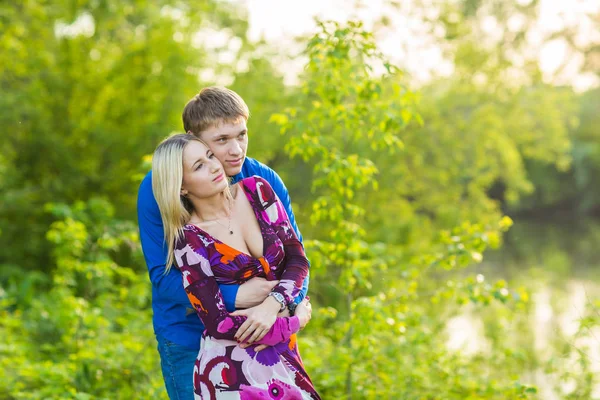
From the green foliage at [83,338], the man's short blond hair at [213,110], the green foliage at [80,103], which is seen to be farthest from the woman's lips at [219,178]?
the green foliage at [80,103]

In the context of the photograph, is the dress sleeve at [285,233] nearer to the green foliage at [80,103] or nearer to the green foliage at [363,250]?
the green foliage at [363,250]

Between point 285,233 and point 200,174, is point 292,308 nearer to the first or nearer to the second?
point 285,233

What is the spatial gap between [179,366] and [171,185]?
0.80 m

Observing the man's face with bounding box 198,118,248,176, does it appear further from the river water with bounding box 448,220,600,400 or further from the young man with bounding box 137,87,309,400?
the river water with bounding box 448,220,600,400

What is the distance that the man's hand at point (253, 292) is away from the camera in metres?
2.47

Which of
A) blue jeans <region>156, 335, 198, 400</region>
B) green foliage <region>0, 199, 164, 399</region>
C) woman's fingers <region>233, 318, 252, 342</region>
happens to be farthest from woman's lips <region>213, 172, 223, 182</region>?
green foliage <region>0, 199, 164, 399</region>

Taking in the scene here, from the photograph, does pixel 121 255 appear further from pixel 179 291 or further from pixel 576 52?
pixel 576 52

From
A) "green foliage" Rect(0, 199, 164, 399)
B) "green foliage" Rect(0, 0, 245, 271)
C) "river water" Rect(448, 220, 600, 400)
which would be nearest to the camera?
"green foliage" Rect(0, 199, 164, 399)

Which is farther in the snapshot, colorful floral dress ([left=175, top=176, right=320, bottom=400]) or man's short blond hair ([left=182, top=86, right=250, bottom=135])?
man's short blond hair ([left=182, top=86, right=250, bottom=135])

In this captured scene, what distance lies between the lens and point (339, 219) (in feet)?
14.4

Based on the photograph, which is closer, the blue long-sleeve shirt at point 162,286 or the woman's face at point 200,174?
the woman's face at point 200,174

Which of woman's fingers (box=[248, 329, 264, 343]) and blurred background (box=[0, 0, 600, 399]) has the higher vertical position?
blurred background (box=[0, 0, 600, 399])

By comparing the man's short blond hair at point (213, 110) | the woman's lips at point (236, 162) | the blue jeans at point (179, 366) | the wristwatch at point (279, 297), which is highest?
the man's short blond hair at point (213, 110)

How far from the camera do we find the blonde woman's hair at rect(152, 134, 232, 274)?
251 cm
